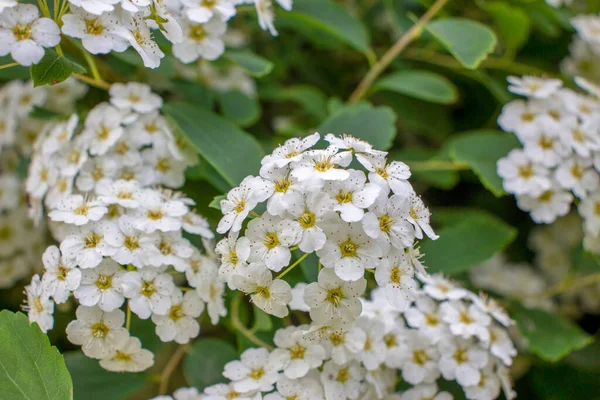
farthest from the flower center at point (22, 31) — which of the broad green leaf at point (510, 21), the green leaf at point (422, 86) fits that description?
the broad green leaf at point (510, 21)

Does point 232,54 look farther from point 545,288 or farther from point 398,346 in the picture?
point 545,288

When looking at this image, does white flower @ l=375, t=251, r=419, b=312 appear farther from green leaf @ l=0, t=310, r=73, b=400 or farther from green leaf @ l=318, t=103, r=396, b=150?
green leaf @ l=0, t=310, r=73, b=400

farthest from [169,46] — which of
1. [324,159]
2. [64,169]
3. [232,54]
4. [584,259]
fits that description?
[584,259]

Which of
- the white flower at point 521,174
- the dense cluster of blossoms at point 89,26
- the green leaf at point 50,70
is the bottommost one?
the white flower at point 521,174

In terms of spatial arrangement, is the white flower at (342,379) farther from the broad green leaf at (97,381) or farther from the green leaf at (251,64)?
the green leaf at (251,64)

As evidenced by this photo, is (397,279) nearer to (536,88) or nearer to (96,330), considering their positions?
(96,330)

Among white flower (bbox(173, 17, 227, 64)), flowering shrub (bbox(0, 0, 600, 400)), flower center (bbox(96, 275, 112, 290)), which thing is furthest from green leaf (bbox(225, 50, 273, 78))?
flower center (bbox(96, 275, 112, 290))
